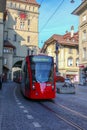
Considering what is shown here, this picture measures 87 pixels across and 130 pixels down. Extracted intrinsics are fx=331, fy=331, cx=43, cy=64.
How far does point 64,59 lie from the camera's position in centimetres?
8700

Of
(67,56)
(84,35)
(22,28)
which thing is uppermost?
(22,28)

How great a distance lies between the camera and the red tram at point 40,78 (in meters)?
20.9

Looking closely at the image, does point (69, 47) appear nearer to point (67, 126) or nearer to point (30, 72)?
point (30, 72)

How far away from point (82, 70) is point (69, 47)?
28197 millimetres

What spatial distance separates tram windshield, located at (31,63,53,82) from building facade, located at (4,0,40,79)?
80.7m

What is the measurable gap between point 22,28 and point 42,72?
85303mm

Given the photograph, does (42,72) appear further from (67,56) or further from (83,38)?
(67,56)

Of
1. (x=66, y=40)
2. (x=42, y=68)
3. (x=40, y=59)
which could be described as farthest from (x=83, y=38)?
(x=42, y=68)

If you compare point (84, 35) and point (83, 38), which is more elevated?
point (84, 35)

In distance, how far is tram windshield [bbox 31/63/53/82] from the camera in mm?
21328

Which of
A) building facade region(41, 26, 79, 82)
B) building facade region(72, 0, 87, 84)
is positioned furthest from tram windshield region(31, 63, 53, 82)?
building facade region(41, 26, 79, 82)

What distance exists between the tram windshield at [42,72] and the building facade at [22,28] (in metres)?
80.7

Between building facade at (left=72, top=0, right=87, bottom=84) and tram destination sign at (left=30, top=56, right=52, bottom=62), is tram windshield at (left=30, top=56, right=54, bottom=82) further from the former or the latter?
building facade at (left=72, top=0, right=87, bottom=84)

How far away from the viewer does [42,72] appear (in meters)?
21.6
